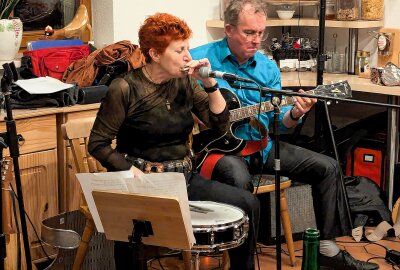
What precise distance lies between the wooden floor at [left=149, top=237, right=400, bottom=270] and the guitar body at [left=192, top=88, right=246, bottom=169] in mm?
630

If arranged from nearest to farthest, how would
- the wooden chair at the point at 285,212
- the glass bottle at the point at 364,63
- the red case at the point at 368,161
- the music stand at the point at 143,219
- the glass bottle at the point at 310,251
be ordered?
1. the glass bottle at the point at 310,251
2. the music stand at the point at 143,219
3. the wooden chair at the point at 285,212
4. the red case at the point at 368,161
5. the glass bottle at the point at 364,63

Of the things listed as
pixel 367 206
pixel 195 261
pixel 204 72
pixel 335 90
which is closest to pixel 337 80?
pixel 367 206

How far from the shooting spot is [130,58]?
3764 mm

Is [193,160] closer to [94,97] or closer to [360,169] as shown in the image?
[94,97]

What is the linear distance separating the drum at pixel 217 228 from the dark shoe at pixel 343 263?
97 centimetres

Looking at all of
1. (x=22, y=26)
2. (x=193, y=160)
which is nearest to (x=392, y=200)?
(x=193, y=160)

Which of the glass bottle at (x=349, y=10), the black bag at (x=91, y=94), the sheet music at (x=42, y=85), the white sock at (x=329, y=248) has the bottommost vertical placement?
the white sock at (x=329, y=248)

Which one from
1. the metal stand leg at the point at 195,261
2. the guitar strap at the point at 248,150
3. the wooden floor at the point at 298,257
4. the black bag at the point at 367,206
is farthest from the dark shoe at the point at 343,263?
the metal stand leg at the point at 195,261

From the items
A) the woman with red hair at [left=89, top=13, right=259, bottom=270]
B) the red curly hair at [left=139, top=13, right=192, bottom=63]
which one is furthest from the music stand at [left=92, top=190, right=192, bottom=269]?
the red curly hair at [left=139, top=13, right=192, bottom=63]

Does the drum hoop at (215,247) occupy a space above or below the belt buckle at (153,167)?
below

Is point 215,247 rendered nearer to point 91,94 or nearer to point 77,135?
point 77,135

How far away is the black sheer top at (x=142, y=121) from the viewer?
2.90 meters

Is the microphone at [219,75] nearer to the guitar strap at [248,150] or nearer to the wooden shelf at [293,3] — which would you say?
the guitar strap at [248,150]

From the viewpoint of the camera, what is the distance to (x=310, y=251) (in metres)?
1.72
